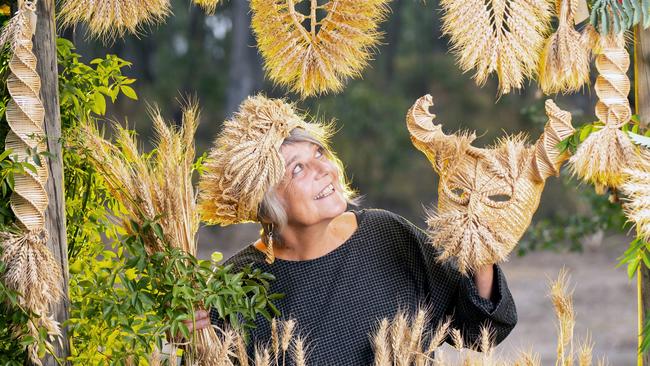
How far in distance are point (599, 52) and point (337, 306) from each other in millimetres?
889

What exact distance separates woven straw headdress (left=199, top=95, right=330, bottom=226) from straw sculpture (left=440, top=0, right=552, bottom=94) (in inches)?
19.3

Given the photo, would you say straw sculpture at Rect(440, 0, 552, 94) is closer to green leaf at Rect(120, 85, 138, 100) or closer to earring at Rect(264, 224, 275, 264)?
earring at Rect(264, 224, 275, 264)

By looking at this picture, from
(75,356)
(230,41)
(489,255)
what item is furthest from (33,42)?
(230,41)

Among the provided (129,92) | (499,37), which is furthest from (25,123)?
(499,37)

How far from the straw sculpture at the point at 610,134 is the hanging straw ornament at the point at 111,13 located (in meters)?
0.96

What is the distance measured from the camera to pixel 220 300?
2.12m

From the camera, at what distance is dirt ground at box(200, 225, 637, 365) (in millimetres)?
7215

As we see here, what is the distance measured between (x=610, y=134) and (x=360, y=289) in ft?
2.52

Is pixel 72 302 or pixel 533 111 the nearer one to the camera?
pixel 72 302

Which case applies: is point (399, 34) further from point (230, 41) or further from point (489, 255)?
point (489, 255)

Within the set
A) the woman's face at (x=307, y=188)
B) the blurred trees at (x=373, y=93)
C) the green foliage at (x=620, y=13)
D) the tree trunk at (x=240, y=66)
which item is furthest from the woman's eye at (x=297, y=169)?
the tree trunk at (x=240, y=66)

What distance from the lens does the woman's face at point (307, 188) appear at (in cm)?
224

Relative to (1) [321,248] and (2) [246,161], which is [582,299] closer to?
(1) [321,248]

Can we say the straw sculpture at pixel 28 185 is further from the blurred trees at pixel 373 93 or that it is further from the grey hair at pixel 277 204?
the blurred trees at pixel 373 93
